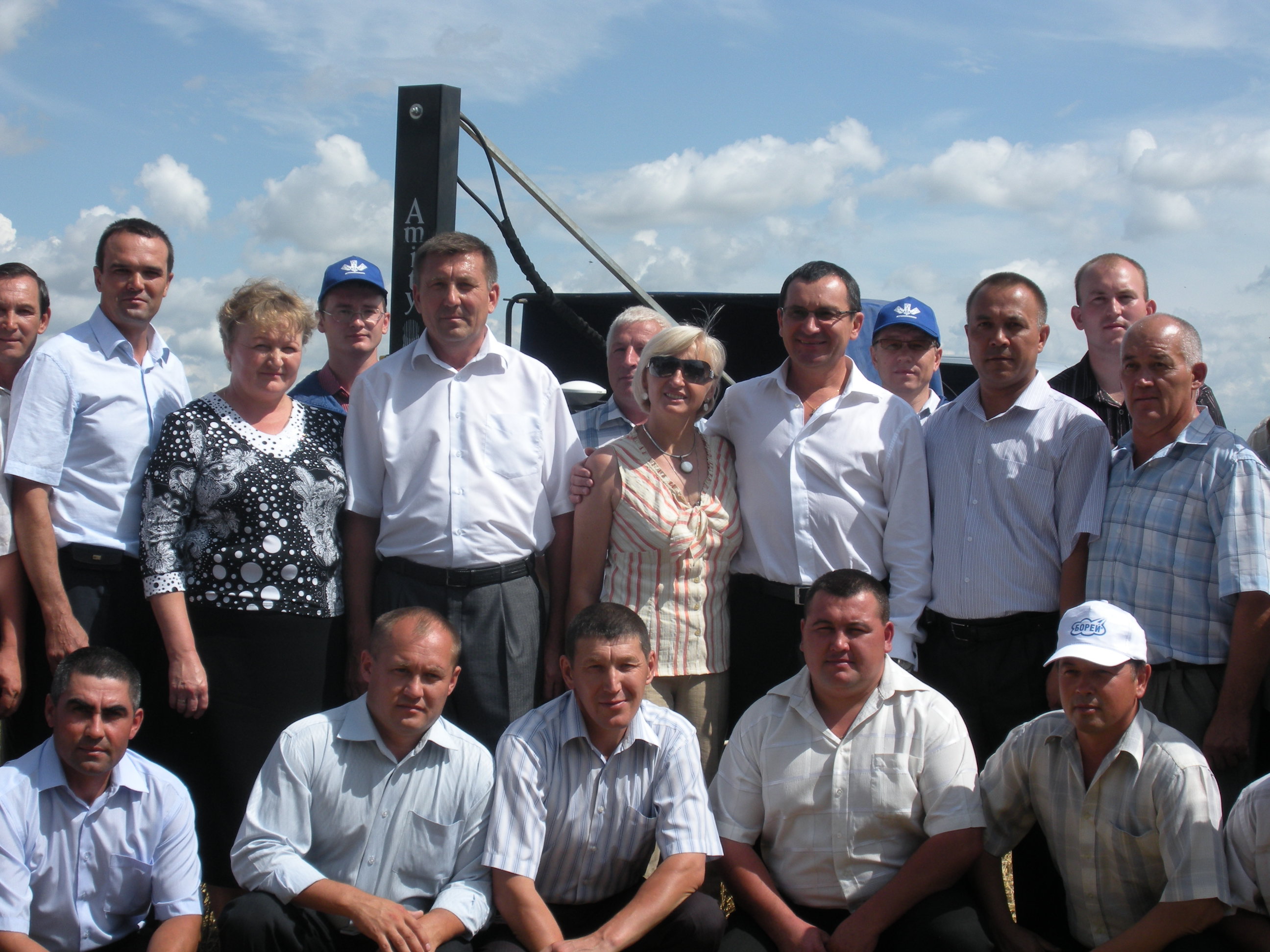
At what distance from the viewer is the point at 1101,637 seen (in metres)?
3.02

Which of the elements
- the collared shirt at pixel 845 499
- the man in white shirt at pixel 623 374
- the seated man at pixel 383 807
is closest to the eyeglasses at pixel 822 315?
the collared shirt at pixel 845 499

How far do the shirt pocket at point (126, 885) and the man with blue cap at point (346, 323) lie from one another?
1837mm

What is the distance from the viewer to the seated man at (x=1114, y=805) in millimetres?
2979

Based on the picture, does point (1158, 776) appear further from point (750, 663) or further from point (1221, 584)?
point (750, 663)

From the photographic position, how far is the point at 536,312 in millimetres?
7633

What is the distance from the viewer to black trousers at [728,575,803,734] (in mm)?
3594

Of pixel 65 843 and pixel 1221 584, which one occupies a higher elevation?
pixel 1221 584

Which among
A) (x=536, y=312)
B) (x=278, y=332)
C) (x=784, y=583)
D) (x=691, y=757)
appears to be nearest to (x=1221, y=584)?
(x=784, y=583)

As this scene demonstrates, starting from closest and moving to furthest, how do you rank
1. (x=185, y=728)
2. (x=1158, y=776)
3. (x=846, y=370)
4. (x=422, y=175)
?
(x=1158, y=776) < (x=185, y=728) < (x=846, y=370) < (x=422, y=175)

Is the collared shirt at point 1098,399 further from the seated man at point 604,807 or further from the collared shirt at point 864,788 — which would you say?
the seated man at point 604,807

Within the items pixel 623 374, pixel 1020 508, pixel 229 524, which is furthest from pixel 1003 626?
pixel 229 524

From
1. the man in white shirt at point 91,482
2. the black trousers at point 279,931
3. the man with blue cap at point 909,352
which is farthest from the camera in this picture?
the man with blue cap at point 909,352

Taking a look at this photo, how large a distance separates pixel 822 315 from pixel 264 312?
1795mm

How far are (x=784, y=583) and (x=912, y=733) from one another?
615 millimetres
